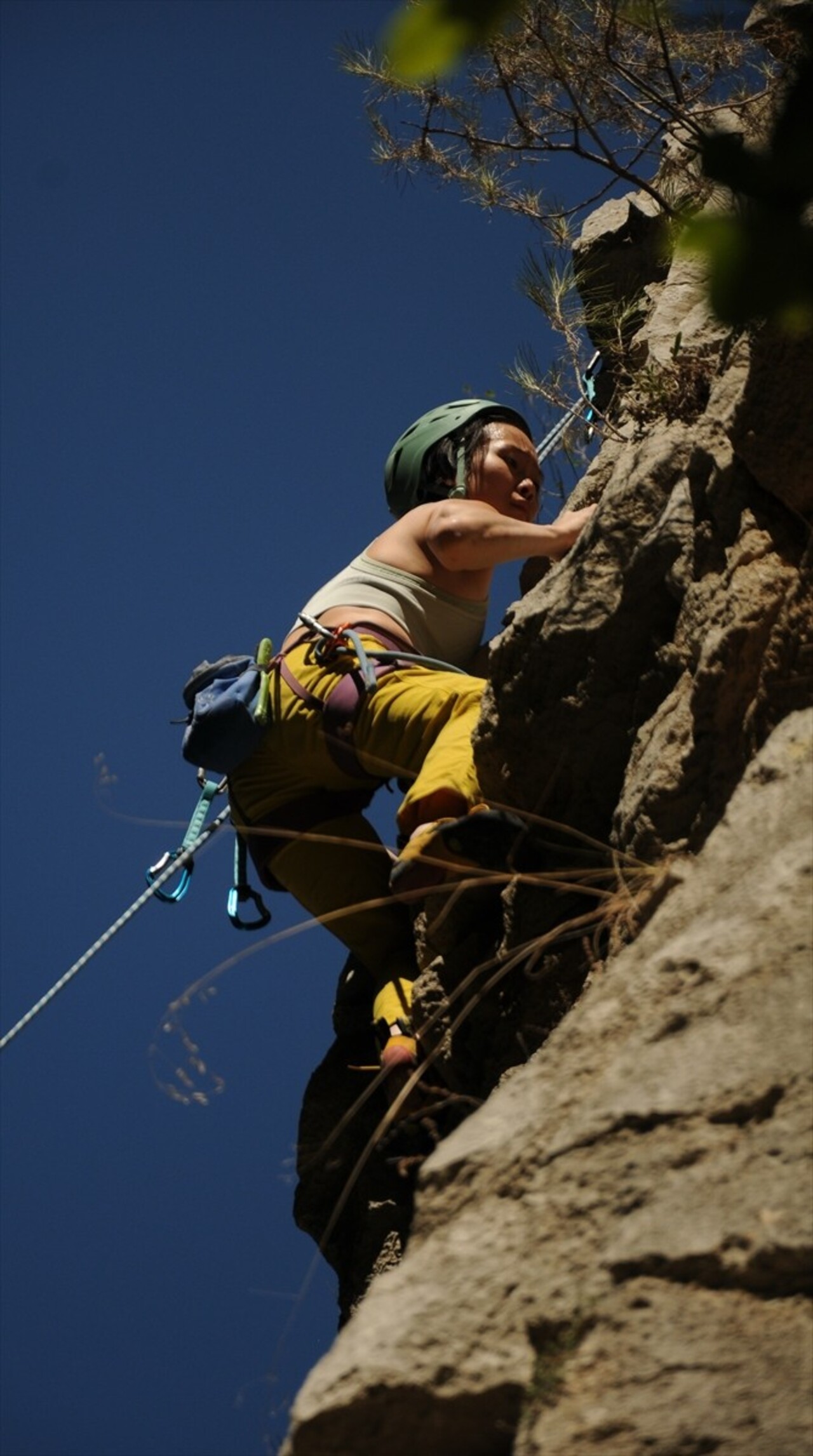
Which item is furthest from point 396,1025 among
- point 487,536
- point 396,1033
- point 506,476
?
point 506,476

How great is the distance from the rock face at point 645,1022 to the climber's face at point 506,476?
79 cm

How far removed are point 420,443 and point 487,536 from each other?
615 mm

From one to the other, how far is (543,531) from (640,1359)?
2125 mm

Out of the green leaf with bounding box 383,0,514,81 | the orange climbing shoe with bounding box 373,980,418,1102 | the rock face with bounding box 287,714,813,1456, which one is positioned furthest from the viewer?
the orange climbing shoe with bounding box 373,980,418,1102

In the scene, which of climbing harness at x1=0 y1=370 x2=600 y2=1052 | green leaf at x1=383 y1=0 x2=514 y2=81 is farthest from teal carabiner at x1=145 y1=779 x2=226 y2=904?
green leaf at x1=383 y1=0 x2=514 y2=81

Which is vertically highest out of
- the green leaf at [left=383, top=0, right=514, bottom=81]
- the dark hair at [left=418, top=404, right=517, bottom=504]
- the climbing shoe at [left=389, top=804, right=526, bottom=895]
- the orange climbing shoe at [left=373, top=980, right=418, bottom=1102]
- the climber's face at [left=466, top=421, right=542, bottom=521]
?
the green leaf at [left=383, top=0, right=514, bottom=81]

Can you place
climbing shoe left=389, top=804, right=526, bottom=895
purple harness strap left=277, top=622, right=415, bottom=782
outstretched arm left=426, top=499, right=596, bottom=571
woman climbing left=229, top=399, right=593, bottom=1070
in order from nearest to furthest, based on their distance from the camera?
climbing shoe left=389, top=804, right=526, bottom=895, woman climbing left=229, top=399, right=593, bottom=1070, purple harness strap left=277, top=622, right=415, bottom=782, outstretched arm left=426, top=499, right=596, bottom=571

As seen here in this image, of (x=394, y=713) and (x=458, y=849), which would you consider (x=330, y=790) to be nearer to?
(x=394, y=713)

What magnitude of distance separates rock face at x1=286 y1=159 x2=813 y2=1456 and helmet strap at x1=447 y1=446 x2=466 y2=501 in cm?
87

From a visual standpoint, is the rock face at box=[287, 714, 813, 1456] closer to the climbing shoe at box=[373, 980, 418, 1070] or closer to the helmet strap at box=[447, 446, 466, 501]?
the climbing shoe at box=[373, 980, 418, 1070]

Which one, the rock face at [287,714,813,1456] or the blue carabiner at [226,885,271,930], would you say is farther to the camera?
the blue carabiner at [226,885,271,930]

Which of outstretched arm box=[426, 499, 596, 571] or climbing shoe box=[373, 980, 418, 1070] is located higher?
outstretched arm box=[426, 499, 596, 571]

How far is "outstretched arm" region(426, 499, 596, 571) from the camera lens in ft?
11.1

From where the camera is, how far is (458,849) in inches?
108
